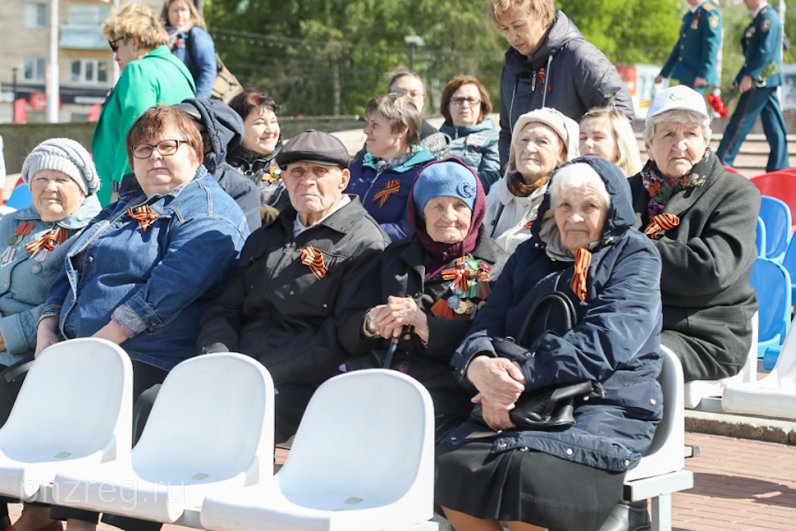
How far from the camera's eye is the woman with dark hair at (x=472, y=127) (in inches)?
286

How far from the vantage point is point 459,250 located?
4.53 metres

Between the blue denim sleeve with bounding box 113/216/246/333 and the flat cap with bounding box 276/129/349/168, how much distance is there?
0.42 metres

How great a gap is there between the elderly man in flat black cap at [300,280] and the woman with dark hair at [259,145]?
156 centimetres

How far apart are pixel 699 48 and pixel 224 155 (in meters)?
7.21

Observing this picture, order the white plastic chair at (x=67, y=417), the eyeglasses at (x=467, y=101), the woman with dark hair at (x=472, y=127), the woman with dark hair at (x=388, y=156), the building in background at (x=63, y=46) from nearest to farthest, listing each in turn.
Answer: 1. the white plastic chair at (x=67, y=417)
2. the woman with dark hair at (x=388, y=156)
3. the woman with dark hair at (x=472, y=127)
4. the eyeglasses at (x=467, y=101)
5. the building in background at (x=63, y=46)

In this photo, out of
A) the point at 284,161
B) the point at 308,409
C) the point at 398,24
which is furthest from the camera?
the point at 398,24

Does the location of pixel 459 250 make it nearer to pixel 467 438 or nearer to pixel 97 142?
pixel 467 438

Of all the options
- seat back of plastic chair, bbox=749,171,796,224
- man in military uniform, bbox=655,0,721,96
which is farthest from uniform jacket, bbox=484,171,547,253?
man in military uniform, bbox=655,0,721,96

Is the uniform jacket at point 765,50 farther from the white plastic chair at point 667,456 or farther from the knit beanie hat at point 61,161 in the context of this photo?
the white plastic chair at point 667,456

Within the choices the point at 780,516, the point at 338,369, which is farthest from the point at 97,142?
the point at 780,516

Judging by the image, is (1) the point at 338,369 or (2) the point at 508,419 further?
(1) the point at 338,369

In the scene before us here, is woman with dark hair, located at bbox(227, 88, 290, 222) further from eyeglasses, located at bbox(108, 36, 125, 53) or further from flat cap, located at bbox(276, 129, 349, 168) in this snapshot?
flat cap, located at bbox(276, 129, 349, 168)

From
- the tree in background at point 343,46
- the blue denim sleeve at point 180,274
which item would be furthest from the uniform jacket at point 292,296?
the tree in background at point 343,46

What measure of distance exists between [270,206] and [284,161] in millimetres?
1474
